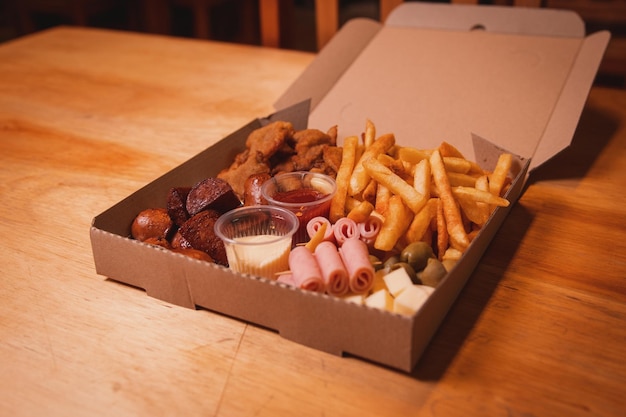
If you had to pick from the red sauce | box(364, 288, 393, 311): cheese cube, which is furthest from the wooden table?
the red sauce

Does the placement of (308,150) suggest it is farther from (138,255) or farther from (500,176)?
(138,255)

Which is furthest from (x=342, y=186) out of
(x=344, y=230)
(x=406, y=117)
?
(x=406, y=117)

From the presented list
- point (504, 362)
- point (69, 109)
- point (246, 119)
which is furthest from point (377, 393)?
point (69, 109)

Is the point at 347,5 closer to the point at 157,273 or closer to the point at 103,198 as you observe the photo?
the point at 103,198

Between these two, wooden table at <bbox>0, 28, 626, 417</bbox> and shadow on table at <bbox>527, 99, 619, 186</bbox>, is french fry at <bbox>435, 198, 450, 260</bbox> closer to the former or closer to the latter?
wooden table at <bbox>0, 28, 626, 417</bbox>

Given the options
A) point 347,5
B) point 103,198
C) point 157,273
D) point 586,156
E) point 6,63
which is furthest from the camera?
point 347,5

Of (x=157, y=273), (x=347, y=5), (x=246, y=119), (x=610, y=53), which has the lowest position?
(x=347, y=5)

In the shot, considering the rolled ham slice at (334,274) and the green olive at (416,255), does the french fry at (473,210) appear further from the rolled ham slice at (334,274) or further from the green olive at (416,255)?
the rolled ham slice at (334,274)
